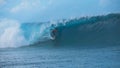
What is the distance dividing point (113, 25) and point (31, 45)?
24.4 feet

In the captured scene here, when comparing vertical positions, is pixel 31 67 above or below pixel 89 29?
below

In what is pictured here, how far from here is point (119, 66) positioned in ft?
48.5

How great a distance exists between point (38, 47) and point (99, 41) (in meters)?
5.48

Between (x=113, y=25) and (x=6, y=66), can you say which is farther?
(x=113, y=25)

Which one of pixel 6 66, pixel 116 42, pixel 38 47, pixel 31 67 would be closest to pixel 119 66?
pixel 31 67

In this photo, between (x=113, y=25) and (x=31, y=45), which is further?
(x=31, y=45)

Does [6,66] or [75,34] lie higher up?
[75,34]

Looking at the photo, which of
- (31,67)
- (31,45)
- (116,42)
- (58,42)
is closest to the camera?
(31,67)

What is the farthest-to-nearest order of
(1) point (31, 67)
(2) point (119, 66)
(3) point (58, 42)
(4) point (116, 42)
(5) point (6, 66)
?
(3) point (58, 42) < (4) point (116, 42) < (5) point (6, 66) < (1) point (31, 67) < (2) point (119, 66)

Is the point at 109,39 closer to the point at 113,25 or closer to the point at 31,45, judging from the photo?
the point at 113,25

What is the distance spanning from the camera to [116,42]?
90.7ft

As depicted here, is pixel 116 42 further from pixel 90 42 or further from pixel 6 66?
pixel 6 66

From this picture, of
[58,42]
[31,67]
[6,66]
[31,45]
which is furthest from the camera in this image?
[31,45]

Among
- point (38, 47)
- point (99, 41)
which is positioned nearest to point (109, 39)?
point (99, 41)
